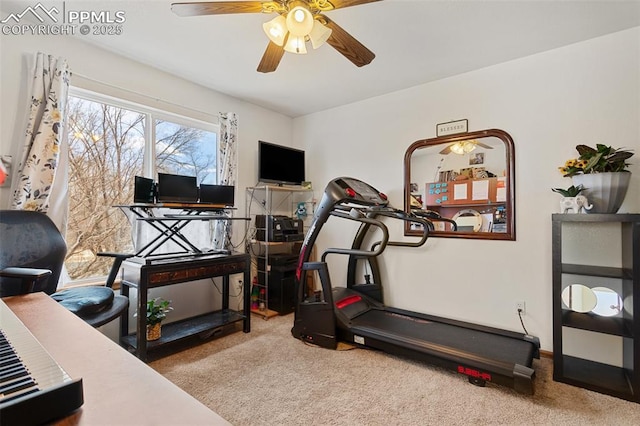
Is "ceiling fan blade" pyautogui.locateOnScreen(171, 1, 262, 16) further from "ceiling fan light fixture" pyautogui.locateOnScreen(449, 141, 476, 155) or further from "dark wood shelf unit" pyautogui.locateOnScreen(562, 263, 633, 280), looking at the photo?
"dark wood shelf unit" pyautogui.locateOnScreen(562, 263, 633, 280)

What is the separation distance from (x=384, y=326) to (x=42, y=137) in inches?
120

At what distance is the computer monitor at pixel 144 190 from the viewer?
8.48 ft

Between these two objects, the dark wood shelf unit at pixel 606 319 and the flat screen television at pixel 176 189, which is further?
the flat screen television at pixel 176 189

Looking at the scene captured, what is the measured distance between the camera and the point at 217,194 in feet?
10.3

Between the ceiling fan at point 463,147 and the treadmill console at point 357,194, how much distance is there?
850mm

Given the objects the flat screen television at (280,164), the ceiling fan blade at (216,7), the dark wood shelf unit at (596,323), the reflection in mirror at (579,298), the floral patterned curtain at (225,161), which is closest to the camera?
the ceiling fan blade at (216,7)

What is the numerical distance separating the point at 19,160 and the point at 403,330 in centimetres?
323

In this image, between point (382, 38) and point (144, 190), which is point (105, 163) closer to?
point (144, 190)

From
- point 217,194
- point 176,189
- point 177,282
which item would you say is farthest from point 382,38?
point 177,282

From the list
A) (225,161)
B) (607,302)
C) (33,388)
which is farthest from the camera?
(225,161)

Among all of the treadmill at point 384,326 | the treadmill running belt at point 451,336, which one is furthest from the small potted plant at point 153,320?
the treadmill running belt at point 451,336

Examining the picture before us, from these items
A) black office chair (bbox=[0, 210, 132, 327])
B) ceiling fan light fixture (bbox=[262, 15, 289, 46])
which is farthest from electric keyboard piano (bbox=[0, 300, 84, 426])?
ceiling fan light fixture (bbox=[262, 15, 289, 46])

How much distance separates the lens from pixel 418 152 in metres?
3.31

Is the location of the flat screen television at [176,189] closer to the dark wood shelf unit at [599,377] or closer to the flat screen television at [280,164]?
the flat screen television at [280,164]
